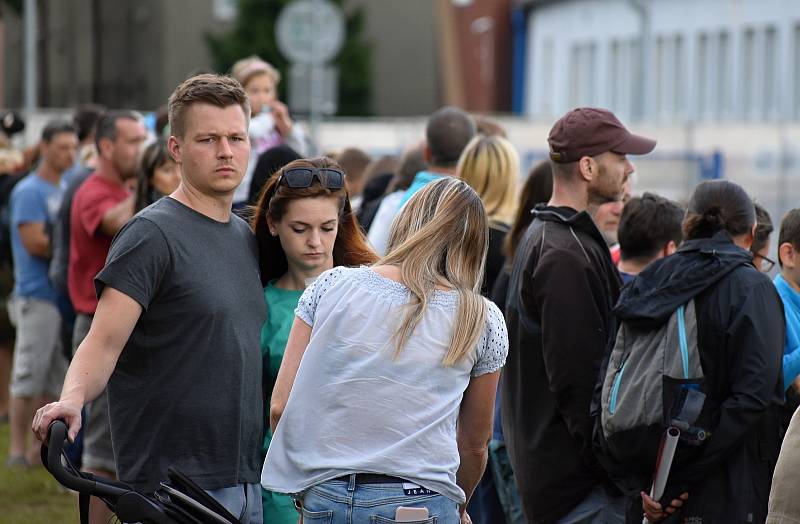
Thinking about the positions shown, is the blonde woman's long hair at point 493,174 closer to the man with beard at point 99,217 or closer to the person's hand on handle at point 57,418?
the man with beard at point 99,217

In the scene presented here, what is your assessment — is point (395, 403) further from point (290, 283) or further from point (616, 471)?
point (616, 471)

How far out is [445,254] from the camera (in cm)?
420

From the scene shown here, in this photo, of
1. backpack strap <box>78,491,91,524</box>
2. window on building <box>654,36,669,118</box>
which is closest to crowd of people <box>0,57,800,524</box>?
backpack strap <box>78,491,91,524</box>

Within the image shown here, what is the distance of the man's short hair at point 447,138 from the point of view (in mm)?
7434

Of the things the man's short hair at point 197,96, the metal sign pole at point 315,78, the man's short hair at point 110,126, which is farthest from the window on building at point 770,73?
the man's short hair at point 197,96

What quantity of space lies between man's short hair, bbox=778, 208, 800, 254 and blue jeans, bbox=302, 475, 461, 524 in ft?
7.07

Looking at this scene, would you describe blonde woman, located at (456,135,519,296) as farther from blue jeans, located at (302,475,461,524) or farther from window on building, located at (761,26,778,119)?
window on building, located at (761,26,778,119)

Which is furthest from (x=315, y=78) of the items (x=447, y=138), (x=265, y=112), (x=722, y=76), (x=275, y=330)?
(x=722, y=76)

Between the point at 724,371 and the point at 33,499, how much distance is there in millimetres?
5331

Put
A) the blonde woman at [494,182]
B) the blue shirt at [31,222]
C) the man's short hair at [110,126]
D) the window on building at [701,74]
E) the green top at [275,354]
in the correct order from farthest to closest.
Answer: the window on building at [701,74] → the blue shirt at [31,222] → the man's short hair at [110,126] → the blonde woman at [494,182] → the green top at [275,354]

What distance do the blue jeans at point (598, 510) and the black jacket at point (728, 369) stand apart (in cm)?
39

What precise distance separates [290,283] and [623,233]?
168 cm

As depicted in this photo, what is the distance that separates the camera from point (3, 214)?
37.9ft

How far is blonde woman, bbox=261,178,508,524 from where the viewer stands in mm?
4078
